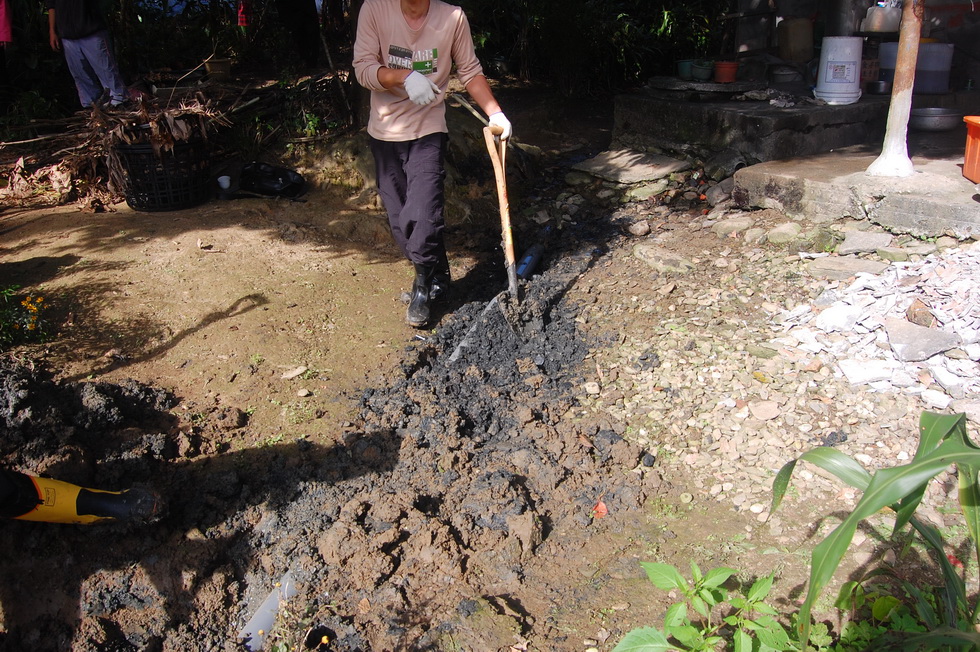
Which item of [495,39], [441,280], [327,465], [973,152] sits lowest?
[327,465]

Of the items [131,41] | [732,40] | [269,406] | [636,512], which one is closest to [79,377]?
[269,406]

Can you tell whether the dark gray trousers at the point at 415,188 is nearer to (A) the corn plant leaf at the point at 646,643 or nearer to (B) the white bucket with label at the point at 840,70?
(A) the corn plant leaf at the point at 646,643

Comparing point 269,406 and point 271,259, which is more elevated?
point 271,259

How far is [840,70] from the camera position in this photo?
5668mm

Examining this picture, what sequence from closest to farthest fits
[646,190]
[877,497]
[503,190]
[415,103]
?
[877,497] < [415,103] < [503,190] < [646,190]

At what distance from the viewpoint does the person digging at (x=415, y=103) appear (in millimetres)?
3730

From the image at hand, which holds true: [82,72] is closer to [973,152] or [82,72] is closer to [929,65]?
[973,152]

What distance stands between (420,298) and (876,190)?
2906 millimetres

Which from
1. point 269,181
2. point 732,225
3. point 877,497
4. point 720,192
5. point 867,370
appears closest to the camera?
point 877,497

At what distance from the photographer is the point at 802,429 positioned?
3.25m

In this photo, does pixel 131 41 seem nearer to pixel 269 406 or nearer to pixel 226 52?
pixel 226 52

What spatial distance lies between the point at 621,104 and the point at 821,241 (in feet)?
9.26

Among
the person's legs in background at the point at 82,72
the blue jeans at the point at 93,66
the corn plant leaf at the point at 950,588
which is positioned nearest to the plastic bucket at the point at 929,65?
the corn plant leaf at the point at 950,588

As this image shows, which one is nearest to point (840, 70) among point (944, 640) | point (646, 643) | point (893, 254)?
point (893, 254)
